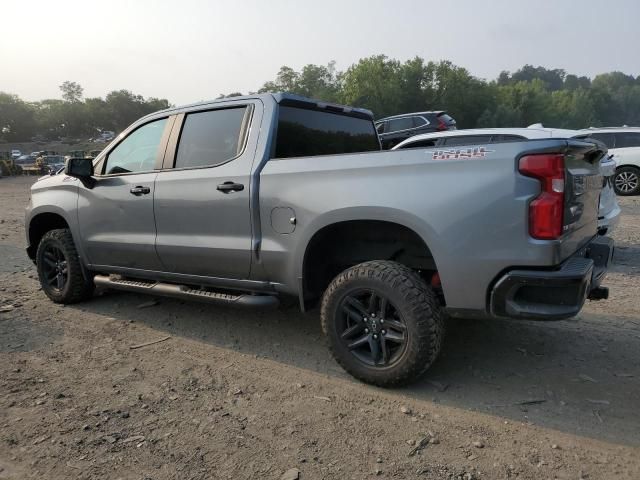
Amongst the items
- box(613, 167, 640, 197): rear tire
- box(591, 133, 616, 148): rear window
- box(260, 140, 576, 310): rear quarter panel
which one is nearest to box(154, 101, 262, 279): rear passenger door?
box(260, 140, 576, 310): rear quarter panel

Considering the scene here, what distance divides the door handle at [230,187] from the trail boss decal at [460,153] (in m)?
1.47

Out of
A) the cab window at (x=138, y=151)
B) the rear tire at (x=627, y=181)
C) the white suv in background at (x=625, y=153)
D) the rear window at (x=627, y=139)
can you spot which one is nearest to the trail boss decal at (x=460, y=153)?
the cab window at (x=138, y=151)

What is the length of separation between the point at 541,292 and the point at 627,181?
39.1 ft

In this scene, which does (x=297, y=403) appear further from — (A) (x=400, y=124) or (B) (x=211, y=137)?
(A) (x=400, y=124)

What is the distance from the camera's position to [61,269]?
203 inches

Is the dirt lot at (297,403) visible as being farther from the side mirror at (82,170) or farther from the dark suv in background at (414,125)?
the dark suv in background at (414,125)

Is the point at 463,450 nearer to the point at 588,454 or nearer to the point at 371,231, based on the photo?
the point at 588,454

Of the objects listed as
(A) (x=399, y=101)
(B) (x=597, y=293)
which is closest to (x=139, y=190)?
(B) (x=597, y=293)

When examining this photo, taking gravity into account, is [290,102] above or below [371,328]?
above

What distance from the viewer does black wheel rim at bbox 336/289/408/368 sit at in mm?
3117

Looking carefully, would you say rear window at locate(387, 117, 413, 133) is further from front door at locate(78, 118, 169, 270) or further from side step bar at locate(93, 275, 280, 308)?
side step bar at locate(93, 275, 280, 308)

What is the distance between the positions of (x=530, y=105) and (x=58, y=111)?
103003mm

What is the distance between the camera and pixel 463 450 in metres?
2.55

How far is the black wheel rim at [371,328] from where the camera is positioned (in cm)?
312
